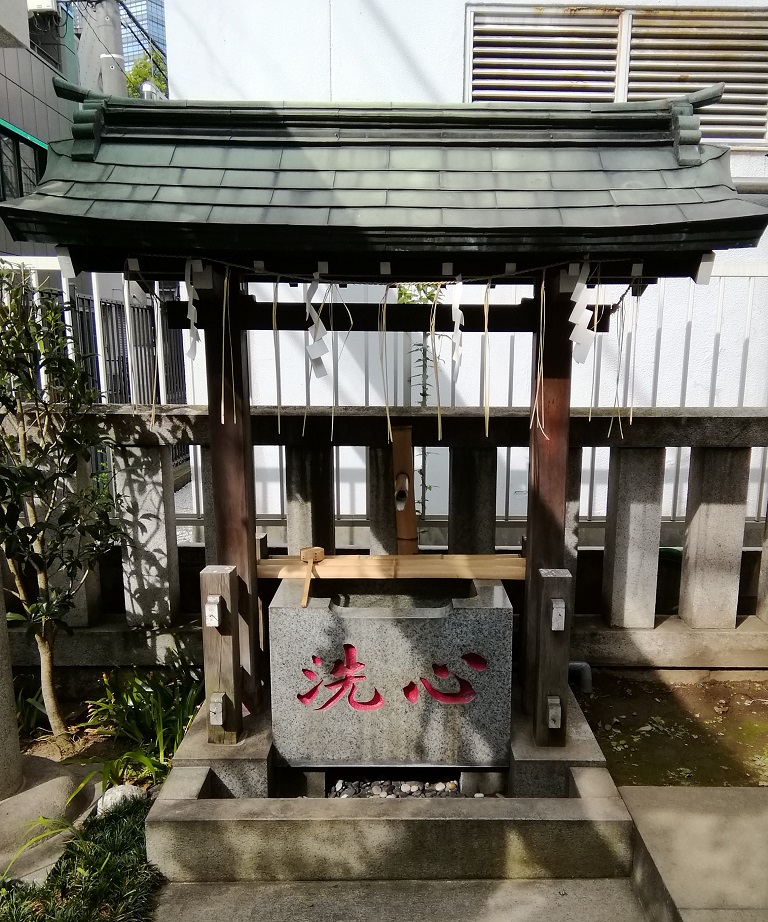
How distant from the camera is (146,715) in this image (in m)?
4.09

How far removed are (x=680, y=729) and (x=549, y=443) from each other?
7.60 ft

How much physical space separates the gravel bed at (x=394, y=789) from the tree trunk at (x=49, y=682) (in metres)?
1.91

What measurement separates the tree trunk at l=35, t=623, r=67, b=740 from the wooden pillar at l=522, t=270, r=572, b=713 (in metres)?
3.08

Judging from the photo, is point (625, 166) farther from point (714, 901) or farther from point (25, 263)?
point (25, 263)

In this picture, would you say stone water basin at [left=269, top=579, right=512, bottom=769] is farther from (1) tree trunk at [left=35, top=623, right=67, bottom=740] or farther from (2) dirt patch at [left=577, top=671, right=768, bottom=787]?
(1) tree trunk at [left=35, top=623, right=67, bottom=740]

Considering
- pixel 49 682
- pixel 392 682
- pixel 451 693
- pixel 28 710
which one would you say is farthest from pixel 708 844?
pixel 28 710

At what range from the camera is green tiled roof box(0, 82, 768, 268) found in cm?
276

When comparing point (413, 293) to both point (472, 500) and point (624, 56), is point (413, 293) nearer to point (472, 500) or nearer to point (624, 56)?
point (472, 500)

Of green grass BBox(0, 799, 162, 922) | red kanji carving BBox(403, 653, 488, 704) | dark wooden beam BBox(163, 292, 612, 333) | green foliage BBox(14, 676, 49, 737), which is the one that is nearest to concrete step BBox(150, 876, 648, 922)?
green grass BBox(0, 799, 162, 922)

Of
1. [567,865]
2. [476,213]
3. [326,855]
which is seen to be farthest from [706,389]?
[326,855]

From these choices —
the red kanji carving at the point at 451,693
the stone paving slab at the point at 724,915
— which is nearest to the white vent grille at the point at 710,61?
the red kanji carving at the point at 451,693

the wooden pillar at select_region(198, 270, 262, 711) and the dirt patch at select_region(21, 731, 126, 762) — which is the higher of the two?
the wooden pillar at select_region(198, 270, 262, 711)

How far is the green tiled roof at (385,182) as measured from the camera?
2764 mm

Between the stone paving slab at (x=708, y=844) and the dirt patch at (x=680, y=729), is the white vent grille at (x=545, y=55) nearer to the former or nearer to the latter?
the dirt patch at (x=680, y=729)
